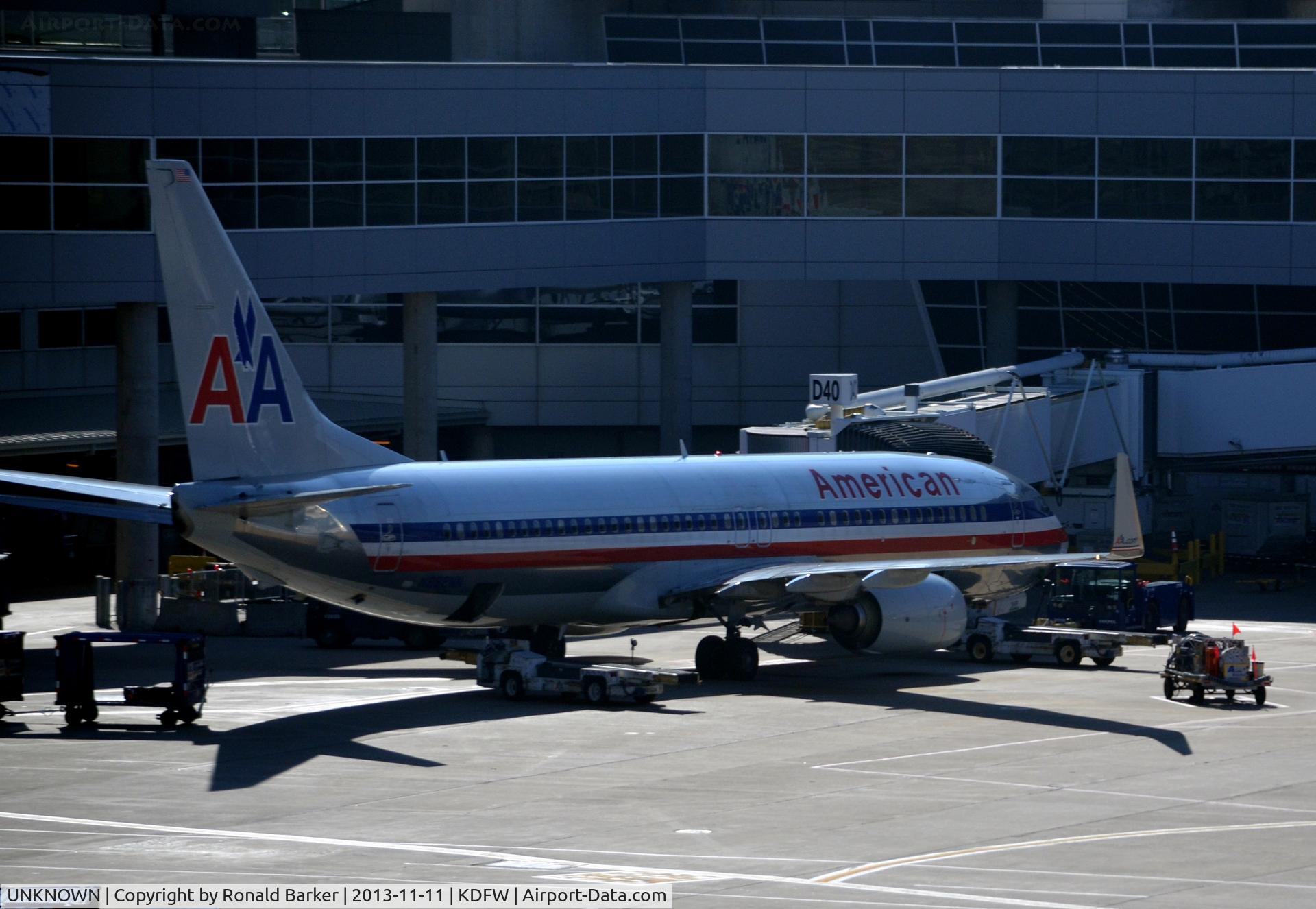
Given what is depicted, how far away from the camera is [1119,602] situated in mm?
50156

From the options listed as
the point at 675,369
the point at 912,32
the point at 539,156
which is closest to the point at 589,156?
the point at 539,156

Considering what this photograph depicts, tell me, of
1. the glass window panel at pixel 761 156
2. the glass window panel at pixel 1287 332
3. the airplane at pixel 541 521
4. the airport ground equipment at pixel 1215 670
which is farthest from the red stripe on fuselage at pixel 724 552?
the glass window panel at pixel 1287 332

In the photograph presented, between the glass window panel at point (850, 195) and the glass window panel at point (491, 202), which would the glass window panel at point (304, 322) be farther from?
the glass window panel at point (850, 195)

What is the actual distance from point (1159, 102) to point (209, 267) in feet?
132

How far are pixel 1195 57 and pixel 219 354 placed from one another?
6025cm

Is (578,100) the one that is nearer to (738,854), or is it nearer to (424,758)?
(424,758)

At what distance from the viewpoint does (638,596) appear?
4388cm

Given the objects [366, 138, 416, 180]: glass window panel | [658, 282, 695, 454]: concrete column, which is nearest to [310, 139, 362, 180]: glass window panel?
[366, 138, 416, 180]: glass window panel

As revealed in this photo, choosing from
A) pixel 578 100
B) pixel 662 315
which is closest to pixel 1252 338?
pixel 662 315

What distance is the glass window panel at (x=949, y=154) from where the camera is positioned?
68.6m

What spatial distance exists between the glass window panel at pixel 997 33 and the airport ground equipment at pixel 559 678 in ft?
175

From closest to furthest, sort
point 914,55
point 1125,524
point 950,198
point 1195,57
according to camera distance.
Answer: point 1125,524 < point 950,198 < point 1195,57 < point 914,55

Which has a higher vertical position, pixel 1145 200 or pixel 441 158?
pixel 441 158

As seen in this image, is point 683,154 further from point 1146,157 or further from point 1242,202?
point 1242,202
